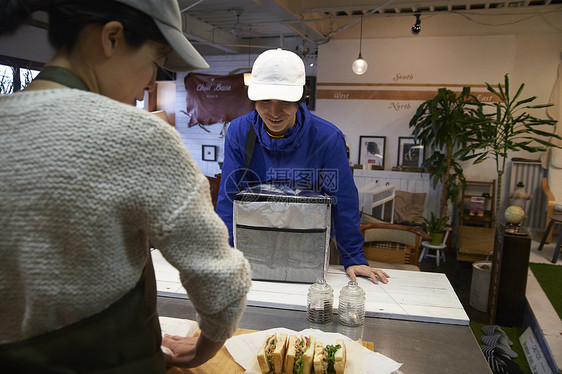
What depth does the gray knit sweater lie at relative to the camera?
586 millimetres

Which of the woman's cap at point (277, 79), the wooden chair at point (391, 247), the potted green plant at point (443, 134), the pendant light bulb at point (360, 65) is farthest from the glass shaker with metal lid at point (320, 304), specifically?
the pendant light bulb at point (360, 65)

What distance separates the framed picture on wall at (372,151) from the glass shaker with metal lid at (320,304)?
6.13m

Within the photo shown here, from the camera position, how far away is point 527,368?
133 inches

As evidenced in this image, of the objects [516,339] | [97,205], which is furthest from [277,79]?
[516,339]

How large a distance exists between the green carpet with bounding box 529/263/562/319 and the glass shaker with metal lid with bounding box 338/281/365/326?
329 cm

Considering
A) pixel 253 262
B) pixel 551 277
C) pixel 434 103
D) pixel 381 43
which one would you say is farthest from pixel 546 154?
pixel 253 262

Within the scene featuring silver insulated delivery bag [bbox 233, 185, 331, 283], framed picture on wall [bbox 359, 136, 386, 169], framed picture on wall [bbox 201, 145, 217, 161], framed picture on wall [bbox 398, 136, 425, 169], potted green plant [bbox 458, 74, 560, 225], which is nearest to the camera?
silver insulated delivery bag [bbox 233, 185, 331, 283]

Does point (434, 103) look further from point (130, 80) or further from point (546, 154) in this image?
point (130, 80)

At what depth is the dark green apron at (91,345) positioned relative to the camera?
0.67 metres

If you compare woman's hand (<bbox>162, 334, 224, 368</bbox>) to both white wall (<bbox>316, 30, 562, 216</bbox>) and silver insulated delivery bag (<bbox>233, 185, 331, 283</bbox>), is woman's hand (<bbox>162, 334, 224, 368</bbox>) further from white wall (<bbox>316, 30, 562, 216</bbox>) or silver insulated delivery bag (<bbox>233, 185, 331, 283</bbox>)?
white wall (<bbox>316, 30, 562, 216</bbox>)

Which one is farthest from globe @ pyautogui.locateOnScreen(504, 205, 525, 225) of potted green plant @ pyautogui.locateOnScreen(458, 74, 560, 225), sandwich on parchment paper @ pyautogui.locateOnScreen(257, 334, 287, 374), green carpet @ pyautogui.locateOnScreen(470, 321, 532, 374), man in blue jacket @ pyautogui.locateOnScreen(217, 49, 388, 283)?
sandwich on parchment paper @ pyautogui.locateOnScreen(257, 334, 287, 374)

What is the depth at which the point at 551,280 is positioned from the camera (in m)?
4.83

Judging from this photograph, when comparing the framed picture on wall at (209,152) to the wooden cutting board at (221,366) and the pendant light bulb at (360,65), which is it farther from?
the wooden cutting board at (221,366)

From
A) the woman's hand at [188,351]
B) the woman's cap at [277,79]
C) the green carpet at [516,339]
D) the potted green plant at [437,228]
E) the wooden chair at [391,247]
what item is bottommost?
the green carpet at [516,339]
